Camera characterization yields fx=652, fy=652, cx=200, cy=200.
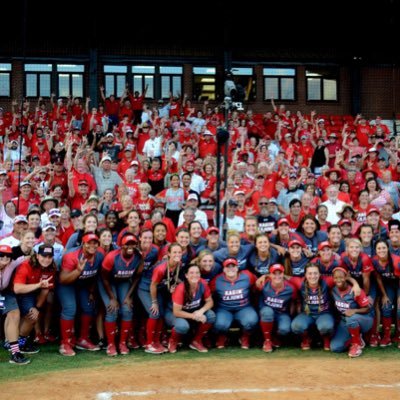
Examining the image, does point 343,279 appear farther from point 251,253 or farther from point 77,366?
point 77,366

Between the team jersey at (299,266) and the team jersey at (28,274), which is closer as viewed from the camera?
the team jersey at (28,274)

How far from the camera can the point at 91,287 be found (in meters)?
8.95

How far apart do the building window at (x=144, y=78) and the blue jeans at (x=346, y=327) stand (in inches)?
701

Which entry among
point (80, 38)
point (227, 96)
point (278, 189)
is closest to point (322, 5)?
point (80, 38)

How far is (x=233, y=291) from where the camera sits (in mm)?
8953

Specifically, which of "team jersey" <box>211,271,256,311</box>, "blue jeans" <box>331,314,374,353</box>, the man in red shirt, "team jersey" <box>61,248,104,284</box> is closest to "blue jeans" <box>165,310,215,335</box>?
"team jersey" <box>211,271,256,311</box>

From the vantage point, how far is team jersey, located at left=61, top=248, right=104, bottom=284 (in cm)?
861

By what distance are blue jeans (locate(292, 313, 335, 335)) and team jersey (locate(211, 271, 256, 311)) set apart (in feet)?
2.41

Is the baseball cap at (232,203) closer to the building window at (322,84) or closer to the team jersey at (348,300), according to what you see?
the team jersey at (348,300)

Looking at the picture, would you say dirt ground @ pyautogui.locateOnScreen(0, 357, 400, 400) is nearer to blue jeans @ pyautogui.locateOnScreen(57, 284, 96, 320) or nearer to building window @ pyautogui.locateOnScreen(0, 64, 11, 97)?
blue jeans @ pyautogui.locateOnScreen(57, 284, 96, 320)

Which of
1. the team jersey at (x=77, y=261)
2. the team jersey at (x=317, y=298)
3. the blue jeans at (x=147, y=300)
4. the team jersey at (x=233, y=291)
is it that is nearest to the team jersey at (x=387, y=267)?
the team jersey at (x=317, y=298)

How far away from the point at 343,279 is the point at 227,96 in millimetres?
3457

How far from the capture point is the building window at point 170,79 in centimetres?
2547

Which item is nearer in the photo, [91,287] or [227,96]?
[91,287]
